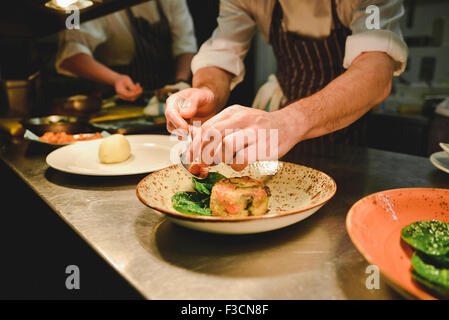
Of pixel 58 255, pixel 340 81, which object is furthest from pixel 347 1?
pixel 58 255

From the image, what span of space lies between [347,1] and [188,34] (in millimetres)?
2559

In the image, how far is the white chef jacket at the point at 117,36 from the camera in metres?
3.04

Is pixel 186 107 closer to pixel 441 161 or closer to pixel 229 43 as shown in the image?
pixel 229 43

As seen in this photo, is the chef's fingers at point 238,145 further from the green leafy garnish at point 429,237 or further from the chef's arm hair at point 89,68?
Result: the chef's arm hair at point 89,68

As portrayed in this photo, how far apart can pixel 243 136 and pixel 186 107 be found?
427 mm

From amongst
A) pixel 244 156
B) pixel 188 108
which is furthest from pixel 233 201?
pixel 188 108

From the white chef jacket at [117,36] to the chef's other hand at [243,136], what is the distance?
268 cm

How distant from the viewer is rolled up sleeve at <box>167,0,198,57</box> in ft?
11.9

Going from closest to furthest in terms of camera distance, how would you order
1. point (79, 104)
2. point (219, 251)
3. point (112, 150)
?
point (219, 251), point (112, 150), point (79, 104)

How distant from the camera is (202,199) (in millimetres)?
955

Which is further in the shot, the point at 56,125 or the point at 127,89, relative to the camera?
the point at 127,89

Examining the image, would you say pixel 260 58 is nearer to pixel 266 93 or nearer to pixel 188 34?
pixel 188 34

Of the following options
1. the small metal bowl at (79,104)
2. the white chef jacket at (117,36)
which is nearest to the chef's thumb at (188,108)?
the small metal bowl at (79,104)

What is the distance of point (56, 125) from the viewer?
1817 mm
